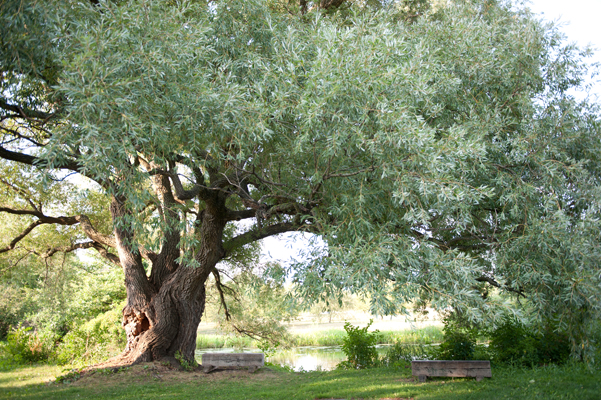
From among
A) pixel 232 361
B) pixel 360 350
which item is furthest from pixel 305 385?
pixel 360 350

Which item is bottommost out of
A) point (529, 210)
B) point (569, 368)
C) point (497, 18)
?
point (569, 368)

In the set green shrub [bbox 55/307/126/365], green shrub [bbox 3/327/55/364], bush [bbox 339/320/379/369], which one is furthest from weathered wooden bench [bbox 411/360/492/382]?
green shrub [bbox 3/327/55/364]

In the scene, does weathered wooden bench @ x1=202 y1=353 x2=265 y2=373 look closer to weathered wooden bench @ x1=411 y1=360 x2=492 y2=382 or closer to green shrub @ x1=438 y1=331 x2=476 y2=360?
weathered wooden bench @ x1=411 y1=360 x2=492 y2=382

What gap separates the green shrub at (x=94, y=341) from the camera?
1341 cm

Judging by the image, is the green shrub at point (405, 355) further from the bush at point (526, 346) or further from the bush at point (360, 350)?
the bush at point (526, 346)

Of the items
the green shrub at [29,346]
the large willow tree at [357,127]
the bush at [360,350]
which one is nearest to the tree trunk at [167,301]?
the large willow tree at [357,127]

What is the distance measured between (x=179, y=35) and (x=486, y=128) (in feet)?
14.7

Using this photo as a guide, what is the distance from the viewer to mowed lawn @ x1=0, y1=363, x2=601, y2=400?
6.94 m

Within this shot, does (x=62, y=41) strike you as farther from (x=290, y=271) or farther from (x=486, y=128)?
(x=486, y=128)

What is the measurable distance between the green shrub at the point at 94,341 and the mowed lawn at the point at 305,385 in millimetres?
2892

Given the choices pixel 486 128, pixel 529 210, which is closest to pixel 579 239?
pixel 529 210

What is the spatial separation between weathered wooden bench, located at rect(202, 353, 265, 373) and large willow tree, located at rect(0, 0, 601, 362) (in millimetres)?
4522

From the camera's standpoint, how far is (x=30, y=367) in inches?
509

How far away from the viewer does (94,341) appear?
13.9 metres
